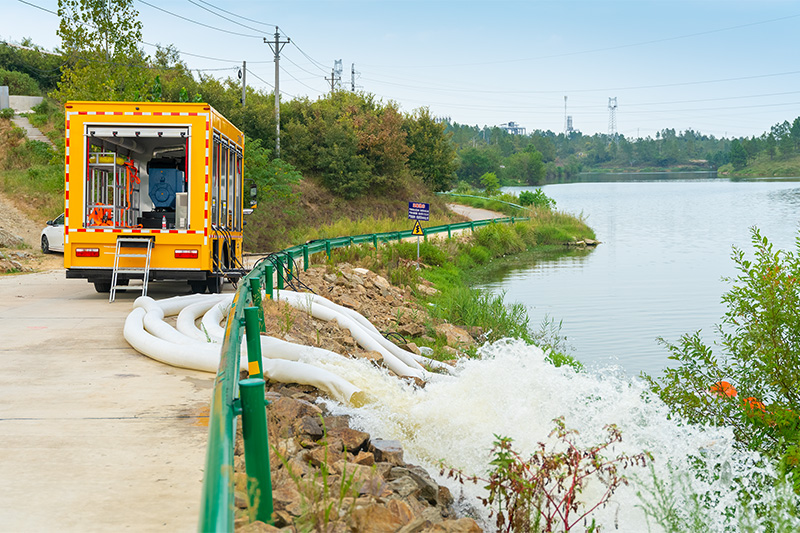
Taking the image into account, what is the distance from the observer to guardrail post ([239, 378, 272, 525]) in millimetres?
3512

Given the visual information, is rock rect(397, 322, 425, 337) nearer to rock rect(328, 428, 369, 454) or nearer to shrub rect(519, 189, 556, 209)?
rock rect(328, 428, 369, 454)

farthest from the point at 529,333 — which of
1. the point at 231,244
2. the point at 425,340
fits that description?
the point at 231,244

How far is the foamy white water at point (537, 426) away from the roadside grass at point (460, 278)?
153 inches

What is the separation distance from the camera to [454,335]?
15.4 meters

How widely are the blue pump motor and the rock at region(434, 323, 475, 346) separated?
6.15 m

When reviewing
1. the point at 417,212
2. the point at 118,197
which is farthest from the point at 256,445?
the point at 417,212

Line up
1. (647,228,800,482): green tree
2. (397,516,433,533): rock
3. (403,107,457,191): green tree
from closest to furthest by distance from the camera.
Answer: (397,516,433,533): rock, (647,228,800,482): green tree, (403,107,457,191): green tree

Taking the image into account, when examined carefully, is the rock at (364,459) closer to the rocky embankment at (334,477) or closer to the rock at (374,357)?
the rocky embankment at (334,477)

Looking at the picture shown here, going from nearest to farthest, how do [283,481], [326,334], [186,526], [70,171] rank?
[186,526] → [283,481] → [326,334] → [70,171]

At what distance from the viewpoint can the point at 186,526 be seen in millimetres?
4066

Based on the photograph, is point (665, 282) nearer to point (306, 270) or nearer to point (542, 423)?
point (306, 270)

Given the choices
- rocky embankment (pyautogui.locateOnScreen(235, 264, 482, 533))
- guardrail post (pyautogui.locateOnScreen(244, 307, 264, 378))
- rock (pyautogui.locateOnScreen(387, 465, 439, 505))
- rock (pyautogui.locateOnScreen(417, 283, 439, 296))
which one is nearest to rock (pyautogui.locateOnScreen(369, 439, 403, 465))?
A: rocky embankment (pyautogui.locateOnScreen(235, 264, 482, 533))

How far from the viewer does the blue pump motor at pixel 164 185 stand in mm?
16500

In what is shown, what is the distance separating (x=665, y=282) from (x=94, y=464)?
24.0 metres
